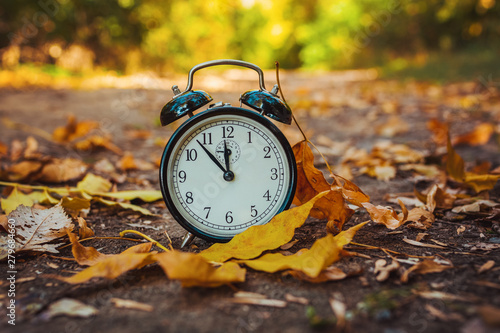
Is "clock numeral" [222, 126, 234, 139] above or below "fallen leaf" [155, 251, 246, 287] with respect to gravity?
above

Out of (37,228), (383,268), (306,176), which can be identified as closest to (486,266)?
(383,268)

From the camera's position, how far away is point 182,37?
796 inches

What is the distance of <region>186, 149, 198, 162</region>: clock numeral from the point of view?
5.43 ft

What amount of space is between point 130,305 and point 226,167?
64cm

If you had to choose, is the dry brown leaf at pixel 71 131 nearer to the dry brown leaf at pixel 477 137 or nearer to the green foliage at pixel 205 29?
the green foliage at pixel 205 29

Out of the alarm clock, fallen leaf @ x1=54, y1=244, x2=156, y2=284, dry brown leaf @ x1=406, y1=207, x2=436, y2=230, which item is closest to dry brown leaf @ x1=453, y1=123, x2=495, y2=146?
dry brown leaf @ x1=406, y1=207, x2=436, y2=230

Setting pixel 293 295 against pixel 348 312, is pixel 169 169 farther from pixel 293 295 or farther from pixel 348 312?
pixel 348 312

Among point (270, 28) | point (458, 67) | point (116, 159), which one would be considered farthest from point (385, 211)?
point (270, 28)

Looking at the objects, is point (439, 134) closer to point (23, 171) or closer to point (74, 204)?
point (74, 204)

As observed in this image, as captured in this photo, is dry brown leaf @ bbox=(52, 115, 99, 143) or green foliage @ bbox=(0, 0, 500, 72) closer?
dry brown leaf @ bbox=(52, 115, 99, 143)

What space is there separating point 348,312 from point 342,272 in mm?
210

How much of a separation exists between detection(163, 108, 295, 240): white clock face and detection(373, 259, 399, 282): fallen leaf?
406 millimetres

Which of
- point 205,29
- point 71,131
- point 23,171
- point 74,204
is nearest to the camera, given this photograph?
point 74,204

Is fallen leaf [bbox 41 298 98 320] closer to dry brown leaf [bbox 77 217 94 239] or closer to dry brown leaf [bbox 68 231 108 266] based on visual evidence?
dry brown leaf [bbox 68 231 108 266]
